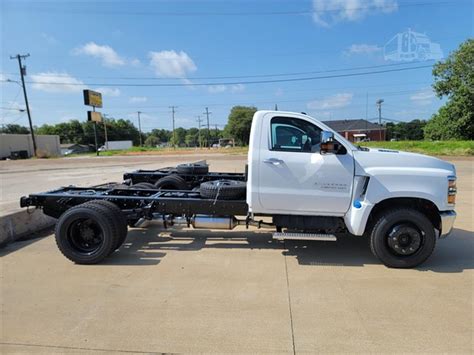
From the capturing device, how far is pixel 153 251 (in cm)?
557

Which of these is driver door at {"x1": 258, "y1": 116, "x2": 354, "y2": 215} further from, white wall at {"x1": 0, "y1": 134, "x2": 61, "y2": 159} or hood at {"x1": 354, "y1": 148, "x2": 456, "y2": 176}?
white wall at {"x1": 0, "y1": 134, "x2": 61, "y2": 159}

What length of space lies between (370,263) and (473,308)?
58.0 inches

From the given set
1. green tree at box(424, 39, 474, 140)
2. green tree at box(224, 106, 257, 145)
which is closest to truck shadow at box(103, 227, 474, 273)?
green tree at box(424, 39, 474, 140)

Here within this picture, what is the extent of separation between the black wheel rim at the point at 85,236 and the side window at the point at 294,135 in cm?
291

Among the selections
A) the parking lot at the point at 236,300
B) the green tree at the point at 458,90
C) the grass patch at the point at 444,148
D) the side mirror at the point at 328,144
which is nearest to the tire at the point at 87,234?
the parking lot at the point at 236,300

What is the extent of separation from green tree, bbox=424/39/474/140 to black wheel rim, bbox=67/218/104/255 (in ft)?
158

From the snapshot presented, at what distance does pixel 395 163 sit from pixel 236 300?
283cm

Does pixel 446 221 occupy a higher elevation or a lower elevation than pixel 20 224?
higher

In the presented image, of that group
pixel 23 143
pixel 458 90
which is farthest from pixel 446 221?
pixel 23 143

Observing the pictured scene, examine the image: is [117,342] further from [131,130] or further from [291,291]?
[131,130]

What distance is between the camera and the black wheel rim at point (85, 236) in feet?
16.8

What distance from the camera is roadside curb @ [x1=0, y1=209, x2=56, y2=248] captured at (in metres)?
5.94

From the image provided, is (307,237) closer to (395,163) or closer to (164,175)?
(395,163)

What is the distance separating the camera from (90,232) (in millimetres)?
5227
